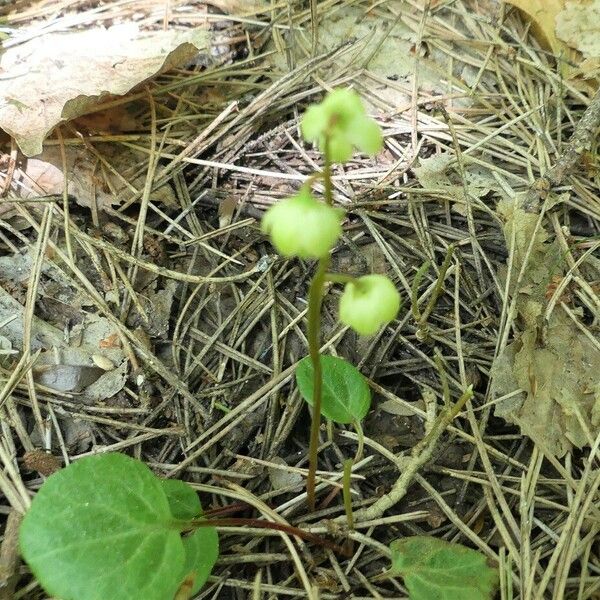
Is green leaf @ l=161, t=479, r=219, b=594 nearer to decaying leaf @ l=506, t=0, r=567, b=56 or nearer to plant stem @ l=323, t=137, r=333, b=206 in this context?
plant stem @ l=323, t=137, r=333, b=206

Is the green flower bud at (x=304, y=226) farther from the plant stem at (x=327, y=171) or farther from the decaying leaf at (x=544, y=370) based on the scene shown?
the decaying leaf at (x=544, y=370)

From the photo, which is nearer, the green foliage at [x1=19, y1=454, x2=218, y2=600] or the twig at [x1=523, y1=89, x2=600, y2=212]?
the green foliage at [x1=19, y1=454, x2=218, y2=600]

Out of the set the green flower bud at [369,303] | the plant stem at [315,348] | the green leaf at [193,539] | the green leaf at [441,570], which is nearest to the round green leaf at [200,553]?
the green leaf at [193,539]

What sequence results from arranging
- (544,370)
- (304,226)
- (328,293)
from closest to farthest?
(304,226)
(544,370)
(328,293)

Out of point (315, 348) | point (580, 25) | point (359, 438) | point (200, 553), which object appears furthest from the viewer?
point (580, 25)

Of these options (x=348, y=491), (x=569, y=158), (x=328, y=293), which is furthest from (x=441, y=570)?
(x=569, y=158)

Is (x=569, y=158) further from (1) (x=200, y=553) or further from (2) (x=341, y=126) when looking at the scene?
(1) (x=200, y=553)

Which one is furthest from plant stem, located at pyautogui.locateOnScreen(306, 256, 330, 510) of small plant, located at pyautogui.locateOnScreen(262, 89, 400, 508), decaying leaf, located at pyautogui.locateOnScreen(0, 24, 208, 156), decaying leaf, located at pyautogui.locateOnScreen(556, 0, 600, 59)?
decaying leaf, located at pyautogui.locateOnScreen(556, 0, 600, 59)
